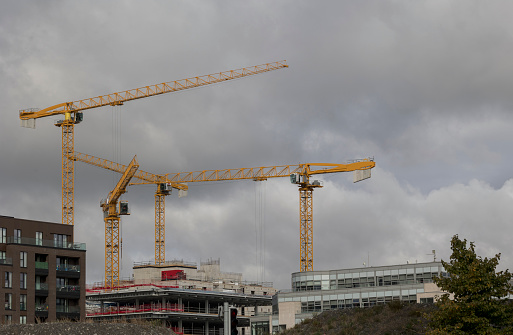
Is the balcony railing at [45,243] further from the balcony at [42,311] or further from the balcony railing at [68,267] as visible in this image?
the balcony at [42,311]

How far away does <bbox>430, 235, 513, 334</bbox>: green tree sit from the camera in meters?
58.7

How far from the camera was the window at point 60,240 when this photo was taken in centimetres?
11686

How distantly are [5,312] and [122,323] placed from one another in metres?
45.6

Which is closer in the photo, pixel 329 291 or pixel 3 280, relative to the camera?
pixel 3 280

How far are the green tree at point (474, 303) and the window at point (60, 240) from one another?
6866 cm

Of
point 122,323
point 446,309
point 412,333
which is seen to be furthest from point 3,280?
point 446,309

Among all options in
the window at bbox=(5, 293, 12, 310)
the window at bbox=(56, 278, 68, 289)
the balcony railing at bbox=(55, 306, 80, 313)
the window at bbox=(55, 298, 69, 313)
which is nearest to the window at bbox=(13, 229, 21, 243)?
the window at bbox=(5, 293, 12, 310)

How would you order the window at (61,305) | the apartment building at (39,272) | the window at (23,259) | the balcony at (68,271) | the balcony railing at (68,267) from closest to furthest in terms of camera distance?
the apartment building at (39,272)
the window at (23,259)
the window at (61,305)
the balcony at (68,271)
the balcony railing at (68,267)

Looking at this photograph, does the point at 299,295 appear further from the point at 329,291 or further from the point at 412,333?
the point at 412,333

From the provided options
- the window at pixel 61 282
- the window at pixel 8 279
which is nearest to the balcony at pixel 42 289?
the window at pixel 61 282

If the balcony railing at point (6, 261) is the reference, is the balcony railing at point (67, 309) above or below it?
below

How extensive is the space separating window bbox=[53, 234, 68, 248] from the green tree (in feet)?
225

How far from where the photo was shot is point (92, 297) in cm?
17412

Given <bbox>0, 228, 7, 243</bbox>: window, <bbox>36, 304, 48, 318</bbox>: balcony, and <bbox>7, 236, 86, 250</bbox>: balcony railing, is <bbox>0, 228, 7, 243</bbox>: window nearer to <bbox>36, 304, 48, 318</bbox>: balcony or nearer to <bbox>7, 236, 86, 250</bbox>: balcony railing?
<bbox>7, 236, 86, 250</bbox>: balcony railing
